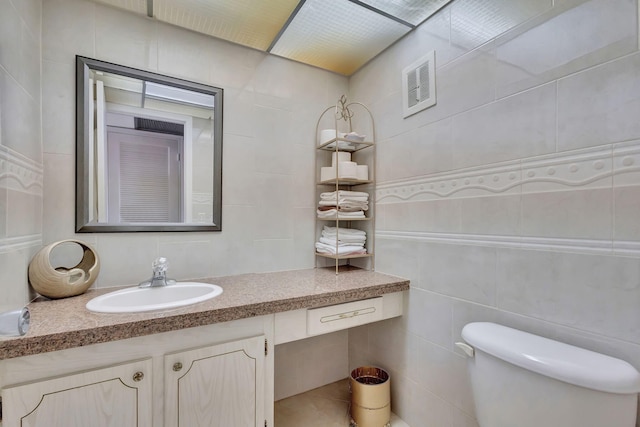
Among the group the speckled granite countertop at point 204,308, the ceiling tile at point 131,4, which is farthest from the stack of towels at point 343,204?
the ceiling tile at point 131,4

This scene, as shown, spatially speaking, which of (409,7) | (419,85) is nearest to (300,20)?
(409,7)

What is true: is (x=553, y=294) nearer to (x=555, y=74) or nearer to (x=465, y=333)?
(x=465, y=333)

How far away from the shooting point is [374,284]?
4.74ft

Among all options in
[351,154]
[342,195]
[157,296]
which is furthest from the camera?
[351,154]

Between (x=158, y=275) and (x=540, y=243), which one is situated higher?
(x=540, y=243)

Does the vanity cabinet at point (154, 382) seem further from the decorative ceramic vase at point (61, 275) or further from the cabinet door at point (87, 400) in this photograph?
the decorative ceramic vase at point (61, 275)

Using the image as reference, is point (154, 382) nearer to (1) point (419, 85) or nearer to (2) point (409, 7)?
(1) point (419, 85)

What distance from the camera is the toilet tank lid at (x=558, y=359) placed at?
0.73 m

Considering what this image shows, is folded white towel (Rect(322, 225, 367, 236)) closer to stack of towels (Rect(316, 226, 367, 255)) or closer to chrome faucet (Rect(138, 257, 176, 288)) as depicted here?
stack of towels (Rect(316, 226, 367, 255))

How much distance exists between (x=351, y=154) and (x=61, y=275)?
5.33 feet

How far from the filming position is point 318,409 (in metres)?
1.68

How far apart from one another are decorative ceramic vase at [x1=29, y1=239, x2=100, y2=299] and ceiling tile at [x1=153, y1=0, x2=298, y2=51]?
1.15 meters

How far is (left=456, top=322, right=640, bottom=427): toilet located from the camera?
741mm

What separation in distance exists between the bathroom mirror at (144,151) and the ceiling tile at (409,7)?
→ 0.93 metres
